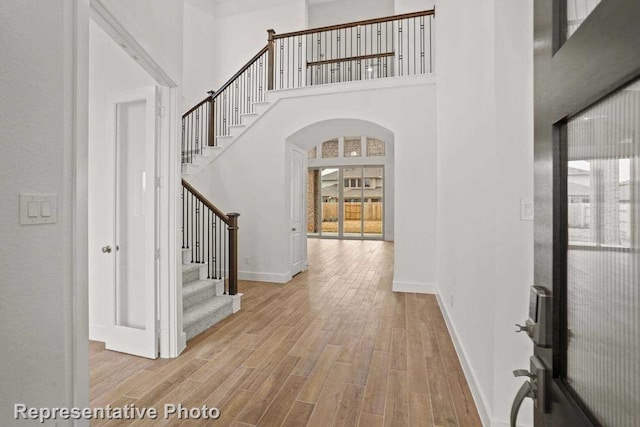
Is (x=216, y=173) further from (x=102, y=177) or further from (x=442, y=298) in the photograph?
(x=442, y=298)

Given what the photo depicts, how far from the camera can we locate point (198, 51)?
7773mm

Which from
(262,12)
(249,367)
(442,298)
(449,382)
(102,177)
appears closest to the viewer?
(449,382)

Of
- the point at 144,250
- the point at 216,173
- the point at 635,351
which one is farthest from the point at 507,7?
the point at 216,173

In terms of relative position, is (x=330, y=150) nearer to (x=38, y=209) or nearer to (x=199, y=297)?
(x=199, y=297)

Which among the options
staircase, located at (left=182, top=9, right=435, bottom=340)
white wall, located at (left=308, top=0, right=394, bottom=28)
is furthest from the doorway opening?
white wall, located at (left=308, top=0, right=394, bottom=28)

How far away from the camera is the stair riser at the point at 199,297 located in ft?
11.1

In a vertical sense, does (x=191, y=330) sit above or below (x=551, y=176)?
below

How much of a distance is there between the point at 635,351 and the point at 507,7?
6.25ft

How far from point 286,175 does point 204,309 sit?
2712 millimetres

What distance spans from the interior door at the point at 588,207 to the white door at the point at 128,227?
2.93 meters

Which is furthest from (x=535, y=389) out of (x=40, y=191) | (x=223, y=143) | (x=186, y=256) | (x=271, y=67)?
(x=271, y=67)

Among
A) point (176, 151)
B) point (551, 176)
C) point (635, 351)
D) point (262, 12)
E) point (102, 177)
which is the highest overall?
point (262, 12)

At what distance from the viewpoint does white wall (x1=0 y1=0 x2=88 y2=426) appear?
1.22m

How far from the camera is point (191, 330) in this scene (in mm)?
3094
